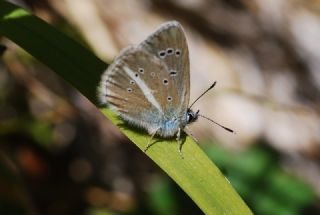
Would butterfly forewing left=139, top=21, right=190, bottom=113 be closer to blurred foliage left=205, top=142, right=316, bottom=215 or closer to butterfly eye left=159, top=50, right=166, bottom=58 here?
butterfly eye left=159, top=50, right=166, bottom=58

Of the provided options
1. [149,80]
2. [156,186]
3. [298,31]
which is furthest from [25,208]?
[298,31]

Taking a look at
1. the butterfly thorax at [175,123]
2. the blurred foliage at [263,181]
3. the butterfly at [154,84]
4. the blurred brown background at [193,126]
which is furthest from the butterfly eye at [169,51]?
the blurred foliage at [263,181]

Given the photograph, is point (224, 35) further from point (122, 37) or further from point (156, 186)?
point (156, 186)

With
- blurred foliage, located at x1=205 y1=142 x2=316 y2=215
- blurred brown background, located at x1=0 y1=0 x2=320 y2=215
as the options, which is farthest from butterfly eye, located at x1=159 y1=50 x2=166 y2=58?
blurred foliage, located at x1=205 y1=142 x2=316 y2=215

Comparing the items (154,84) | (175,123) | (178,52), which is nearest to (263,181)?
(175,123)

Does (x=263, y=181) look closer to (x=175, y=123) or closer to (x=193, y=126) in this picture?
(x=193, y=126)

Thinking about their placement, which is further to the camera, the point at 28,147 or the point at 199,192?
the point at 28,147

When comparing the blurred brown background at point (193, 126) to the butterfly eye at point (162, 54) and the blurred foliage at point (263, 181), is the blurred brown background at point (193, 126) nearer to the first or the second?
the blurred foliage at point (263, 181)
